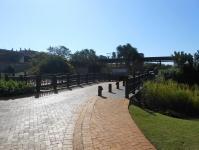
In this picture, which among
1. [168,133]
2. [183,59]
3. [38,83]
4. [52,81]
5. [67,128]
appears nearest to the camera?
[168,133]

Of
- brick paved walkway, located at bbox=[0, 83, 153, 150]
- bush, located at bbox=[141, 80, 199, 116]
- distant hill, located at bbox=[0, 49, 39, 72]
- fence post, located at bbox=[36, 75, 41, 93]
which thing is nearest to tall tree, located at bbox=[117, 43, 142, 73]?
distant hill, located at bbox=[0, 49, 39, 72]

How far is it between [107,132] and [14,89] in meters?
11.1

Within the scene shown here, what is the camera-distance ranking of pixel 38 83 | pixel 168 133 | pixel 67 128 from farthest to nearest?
pixel 38 83 < pixel 67 128 < pixel 168 133

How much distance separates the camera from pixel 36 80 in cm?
2234

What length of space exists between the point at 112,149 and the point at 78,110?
5879 mm

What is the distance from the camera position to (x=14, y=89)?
19.8m

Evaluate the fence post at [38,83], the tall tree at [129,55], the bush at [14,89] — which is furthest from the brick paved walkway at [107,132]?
the tall tree at [129,55]

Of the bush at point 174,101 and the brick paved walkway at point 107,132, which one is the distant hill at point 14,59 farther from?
the brick paved walkway at point 107,132

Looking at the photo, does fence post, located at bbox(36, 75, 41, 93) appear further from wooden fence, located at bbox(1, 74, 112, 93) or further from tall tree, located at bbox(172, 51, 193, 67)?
tall tree, located at bbox(172, 51, 193, 67)

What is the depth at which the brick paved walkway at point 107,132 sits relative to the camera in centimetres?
846

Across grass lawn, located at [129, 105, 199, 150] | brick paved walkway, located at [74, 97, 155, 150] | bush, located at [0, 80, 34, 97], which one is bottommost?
grass lawn, located at [129, 105, 199, 150]

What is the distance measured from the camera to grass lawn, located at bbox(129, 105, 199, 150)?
28.9 feet

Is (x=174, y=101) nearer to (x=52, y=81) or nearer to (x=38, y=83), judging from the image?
(x=38, y=83)

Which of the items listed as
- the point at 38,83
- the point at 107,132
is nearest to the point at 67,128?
the point at 107,132
